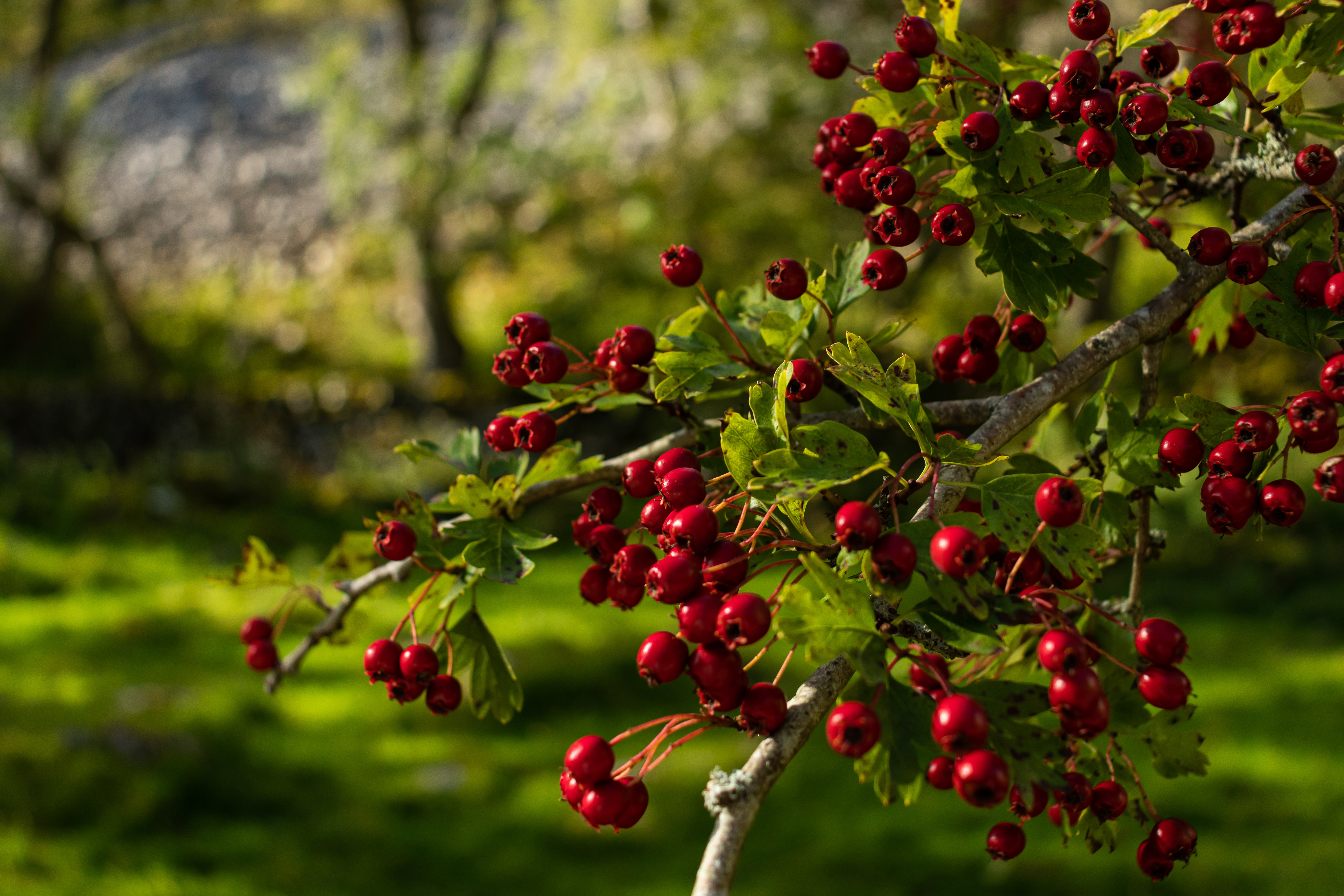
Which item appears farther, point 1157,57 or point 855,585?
point 1157,57

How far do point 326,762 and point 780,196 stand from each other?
7.03 metres

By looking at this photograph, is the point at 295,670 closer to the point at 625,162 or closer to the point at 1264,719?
the point at 1264,719

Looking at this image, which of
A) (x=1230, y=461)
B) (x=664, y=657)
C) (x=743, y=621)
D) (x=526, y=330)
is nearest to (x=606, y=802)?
(x=664, y=657)

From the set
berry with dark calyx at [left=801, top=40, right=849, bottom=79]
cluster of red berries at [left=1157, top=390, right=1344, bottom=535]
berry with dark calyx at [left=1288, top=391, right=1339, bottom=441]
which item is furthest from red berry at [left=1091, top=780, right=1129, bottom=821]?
berry with dark calyx at [left=801, top=40, right=849, bottom=79]

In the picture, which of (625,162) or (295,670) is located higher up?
(625,162)

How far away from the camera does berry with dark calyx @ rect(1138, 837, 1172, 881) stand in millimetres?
1140

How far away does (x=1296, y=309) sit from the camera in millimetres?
1083

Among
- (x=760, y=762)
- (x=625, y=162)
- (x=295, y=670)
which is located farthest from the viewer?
(x=625, y=162)

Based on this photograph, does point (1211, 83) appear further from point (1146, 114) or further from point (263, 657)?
point (263, 657)

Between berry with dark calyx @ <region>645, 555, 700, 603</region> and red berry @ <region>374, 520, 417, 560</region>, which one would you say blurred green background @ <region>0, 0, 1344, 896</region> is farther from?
berry with dark calyx @ <region>645, 555, 700, 603</region>

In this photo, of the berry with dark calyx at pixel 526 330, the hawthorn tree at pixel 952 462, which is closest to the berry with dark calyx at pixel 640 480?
the hawthorn tree at pixel 952 462

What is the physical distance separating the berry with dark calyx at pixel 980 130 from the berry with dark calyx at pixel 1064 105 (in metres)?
0.06

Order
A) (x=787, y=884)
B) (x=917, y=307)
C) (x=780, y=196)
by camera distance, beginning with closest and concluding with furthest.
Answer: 1. (x=787, y=884)
2. (x=917, y=307)
3. (x=780, y=196)

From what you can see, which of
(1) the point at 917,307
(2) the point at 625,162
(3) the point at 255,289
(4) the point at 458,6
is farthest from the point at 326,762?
(4) the point at 458,6
